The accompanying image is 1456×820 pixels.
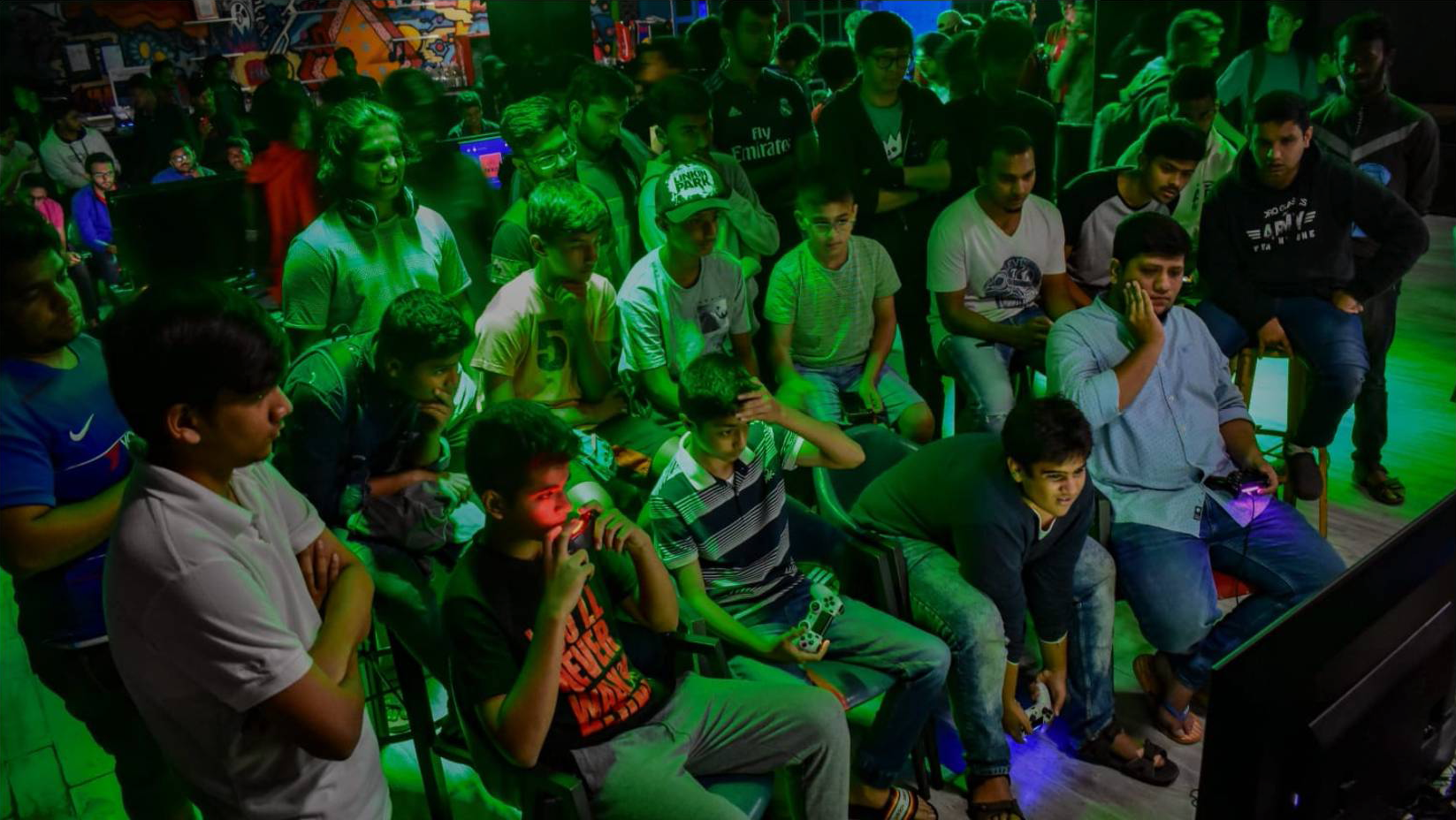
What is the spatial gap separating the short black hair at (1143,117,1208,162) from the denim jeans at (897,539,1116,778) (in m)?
1.51

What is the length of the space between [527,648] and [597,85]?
2.31 m

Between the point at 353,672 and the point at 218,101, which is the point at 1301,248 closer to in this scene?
the point at 353,672

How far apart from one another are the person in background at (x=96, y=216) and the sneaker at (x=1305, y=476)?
497cm

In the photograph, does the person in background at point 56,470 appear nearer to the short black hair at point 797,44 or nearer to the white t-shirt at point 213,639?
the white t-shirt at point 213,639

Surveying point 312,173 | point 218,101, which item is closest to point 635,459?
point 312,173

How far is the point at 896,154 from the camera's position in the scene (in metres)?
4.16

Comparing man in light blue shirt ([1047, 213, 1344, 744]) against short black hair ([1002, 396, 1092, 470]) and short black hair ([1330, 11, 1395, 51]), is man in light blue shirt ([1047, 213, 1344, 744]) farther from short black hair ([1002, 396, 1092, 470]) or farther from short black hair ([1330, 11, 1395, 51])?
short black hair ([1330, 11, 1395, 51])

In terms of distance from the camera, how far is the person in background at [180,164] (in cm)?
446

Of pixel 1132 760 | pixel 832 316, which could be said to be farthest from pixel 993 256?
pixel 1132 760

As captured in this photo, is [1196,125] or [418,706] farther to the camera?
[1196,125]

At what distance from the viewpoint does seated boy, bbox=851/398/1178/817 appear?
7.91 feet

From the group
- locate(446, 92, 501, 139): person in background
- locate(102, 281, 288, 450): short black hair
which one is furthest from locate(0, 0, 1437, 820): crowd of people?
Result: locate(446, 92, 501, 139): person in background

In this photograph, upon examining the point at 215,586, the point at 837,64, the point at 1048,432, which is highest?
the point at 837,64

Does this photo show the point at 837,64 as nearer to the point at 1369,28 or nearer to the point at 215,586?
the point at 1369,28
